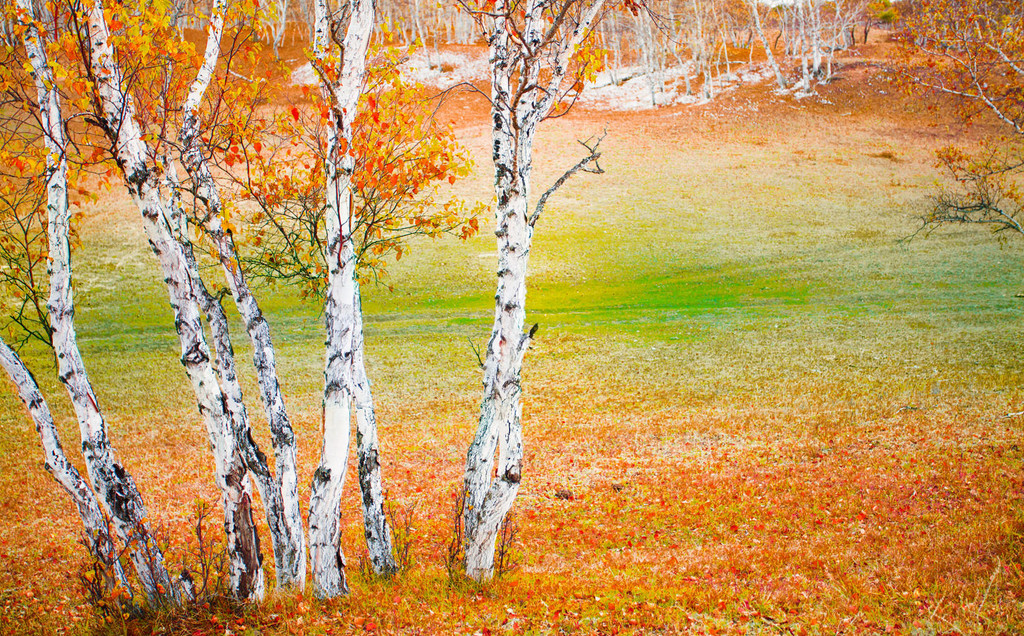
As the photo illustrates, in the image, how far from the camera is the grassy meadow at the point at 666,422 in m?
7.47

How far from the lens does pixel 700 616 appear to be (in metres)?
7.03

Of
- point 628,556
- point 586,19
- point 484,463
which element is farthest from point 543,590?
point 586,19

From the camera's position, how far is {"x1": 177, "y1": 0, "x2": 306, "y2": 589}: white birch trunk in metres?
7.24

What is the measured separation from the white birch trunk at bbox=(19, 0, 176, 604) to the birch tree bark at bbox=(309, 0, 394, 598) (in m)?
1.63

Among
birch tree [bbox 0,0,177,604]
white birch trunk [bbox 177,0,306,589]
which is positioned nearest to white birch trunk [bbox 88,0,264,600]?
white birch trunk [bbox 177,0,306,589]

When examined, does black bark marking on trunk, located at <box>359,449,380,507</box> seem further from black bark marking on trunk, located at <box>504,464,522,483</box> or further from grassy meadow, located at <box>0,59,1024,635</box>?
black bark marking on trunk, located at <box>504,464,522,483</box>

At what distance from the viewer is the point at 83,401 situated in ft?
21.9

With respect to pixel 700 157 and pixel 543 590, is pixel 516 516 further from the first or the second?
pixel 700 157

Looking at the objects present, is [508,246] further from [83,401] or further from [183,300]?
[83,401]

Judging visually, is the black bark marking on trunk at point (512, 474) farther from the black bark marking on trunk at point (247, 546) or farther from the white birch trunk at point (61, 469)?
the white birch trunk at point (61, 469)

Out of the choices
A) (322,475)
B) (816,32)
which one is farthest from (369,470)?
(816,32)

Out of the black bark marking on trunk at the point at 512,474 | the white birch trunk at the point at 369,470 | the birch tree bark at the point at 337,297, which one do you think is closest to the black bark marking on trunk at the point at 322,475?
the birch tree bark at the point at 337,297

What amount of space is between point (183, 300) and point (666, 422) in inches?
510

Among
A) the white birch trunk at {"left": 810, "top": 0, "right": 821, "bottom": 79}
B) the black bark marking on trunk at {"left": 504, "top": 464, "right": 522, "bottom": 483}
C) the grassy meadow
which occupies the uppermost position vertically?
the white birch trunk at {"left": 810, "top": 0, "right": 821, "bottom": 79}
